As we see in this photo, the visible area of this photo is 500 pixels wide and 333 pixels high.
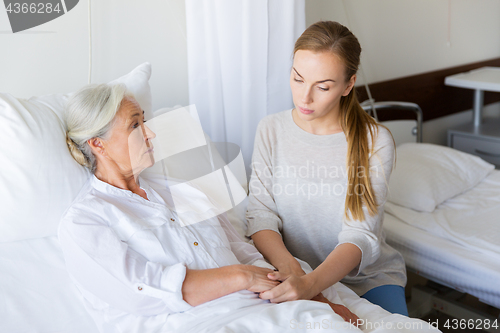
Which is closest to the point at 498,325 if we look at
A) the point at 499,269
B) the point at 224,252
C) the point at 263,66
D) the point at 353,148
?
the point at 499,269

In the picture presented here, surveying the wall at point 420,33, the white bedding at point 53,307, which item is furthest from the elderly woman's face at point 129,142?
the wall at point 420,33

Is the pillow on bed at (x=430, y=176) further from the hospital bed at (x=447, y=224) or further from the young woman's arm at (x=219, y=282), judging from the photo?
the young woman's arm at (x=219, y=282)

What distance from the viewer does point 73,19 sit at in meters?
1.48

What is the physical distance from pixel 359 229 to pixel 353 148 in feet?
0.78

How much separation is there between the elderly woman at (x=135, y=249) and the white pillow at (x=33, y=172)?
0.05 metres

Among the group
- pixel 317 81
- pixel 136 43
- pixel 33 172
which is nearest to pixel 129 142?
pixel 33 172

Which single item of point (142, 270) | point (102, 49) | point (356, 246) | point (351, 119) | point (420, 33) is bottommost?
point (356, 246)

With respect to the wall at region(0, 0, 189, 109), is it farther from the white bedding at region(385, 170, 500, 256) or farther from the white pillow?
the white bedding at region(385, 170, 500, 256)

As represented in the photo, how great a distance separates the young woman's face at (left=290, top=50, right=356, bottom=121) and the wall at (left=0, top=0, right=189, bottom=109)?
669 millimetres

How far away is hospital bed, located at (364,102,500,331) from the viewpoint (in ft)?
5.07

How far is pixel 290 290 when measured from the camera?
3.55ft

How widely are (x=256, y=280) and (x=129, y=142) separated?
481 millimetres

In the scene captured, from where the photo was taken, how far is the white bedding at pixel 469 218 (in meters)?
1.61

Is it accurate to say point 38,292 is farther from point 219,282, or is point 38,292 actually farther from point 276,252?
point 276,252
